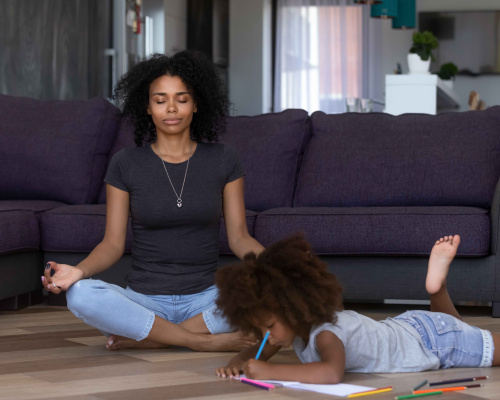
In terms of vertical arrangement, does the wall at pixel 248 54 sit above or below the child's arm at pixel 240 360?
above

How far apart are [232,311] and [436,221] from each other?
1.34 m

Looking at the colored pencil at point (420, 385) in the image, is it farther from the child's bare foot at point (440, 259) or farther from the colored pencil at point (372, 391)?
the child's bare foot at point (440, 259)

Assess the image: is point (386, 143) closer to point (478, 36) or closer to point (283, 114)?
point (283, 114)

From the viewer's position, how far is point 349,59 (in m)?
8.96

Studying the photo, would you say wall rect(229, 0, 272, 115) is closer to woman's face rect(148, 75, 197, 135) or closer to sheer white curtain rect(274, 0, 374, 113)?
sheer white curtain rect(274, 0, 374, 113)

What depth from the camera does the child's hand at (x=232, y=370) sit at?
188 cm

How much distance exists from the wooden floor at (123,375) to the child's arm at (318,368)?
3 cm

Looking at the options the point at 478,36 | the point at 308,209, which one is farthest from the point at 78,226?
the point at 478,36

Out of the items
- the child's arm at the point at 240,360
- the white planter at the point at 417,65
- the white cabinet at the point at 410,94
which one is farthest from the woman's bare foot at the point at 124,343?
the white planter at the point at 417,65

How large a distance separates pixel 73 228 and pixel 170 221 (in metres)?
0.94

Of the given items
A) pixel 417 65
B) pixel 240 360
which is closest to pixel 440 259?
pixel 240 360

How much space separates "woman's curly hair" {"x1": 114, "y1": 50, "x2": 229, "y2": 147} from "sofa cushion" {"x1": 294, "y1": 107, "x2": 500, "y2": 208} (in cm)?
97

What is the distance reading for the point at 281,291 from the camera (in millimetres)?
1750

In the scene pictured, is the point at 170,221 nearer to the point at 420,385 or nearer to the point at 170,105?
the point at 170,105
